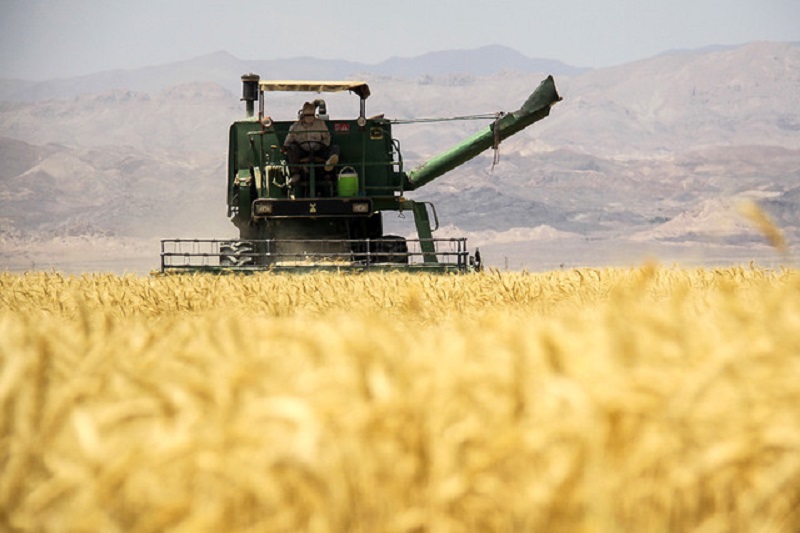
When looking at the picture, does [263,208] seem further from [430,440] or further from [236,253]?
[430,440]

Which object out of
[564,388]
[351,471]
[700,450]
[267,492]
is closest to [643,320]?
[700,450]

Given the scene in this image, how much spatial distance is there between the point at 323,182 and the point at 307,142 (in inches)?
32.2

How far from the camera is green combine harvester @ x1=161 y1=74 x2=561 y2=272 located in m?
17.8

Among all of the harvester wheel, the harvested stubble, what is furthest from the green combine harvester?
the harvested stubble

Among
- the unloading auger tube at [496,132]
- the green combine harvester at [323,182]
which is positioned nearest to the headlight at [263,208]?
the green combine harvester at [323,182]

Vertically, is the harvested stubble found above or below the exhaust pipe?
below

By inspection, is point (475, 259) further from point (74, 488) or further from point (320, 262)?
point (74, 488)

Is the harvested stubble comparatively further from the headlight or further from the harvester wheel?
the headlight

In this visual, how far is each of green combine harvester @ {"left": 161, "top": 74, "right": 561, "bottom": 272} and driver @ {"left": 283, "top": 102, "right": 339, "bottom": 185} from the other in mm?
40

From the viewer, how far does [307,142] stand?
1792 cm

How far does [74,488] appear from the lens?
A: 6.22 feet

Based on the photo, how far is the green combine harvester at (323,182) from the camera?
17766 mm

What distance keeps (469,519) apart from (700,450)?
0.46m

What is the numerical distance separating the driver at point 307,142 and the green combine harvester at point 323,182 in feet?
0.13
